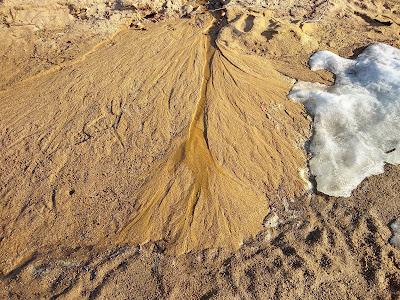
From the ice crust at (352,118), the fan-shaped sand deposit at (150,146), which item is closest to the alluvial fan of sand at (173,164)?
the fan-shaped sand deposit at (150,146)

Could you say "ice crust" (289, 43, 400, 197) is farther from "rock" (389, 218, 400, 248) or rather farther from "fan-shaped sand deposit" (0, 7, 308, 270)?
"rock" (389, 218, 400, 248)

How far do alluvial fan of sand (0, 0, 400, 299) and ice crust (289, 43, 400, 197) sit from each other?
0.17 meters

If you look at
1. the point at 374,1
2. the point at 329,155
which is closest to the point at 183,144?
the point at 329,155

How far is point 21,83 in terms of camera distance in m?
6.14

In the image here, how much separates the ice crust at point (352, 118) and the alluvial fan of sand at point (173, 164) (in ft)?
0.57

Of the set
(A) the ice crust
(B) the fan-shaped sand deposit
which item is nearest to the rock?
(A) the ice crust

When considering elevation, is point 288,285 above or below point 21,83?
below

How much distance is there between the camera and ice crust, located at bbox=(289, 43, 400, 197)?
520 cm

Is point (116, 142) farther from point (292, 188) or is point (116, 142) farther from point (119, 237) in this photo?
point (292, 188)

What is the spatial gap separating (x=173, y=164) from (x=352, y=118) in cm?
266

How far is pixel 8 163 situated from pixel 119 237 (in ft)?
6.34

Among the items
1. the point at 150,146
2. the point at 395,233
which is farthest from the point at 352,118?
the point at 150,146

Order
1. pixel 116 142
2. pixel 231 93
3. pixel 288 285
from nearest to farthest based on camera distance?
1. pixel 288 285
2. pixel 116 142
3. pixel 231 93

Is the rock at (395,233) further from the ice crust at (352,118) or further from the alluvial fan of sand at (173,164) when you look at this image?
the ice crust at (352,118)
